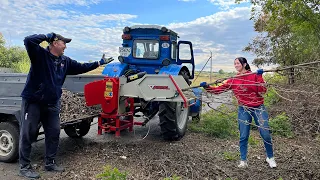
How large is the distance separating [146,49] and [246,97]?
3.53 metres

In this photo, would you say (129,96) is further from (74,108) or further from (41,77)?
(41,77)

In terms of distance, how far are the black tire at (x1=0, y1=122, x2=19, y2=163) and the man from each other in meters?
0.42

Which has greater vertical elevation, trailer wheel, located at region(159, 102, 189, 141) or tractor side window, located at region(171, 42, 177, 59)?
tractor side window, located at region(171, 42, 177, 59)

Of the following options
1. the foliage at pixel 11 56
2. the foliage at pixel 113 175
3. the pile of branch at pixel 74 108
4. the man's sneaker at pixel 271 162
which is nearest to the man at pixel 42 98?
the pile of branch at pixel 74 108

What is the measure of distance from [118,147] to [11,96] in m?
2.10

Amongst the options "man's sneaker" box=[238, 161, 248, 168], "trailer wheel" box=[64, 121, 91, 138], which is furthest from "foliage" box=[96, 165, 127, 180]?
"trailer wheel" box=[64, 121, 91, 138]

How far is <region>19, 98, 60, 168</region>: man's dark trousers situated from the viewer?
4.97 meters

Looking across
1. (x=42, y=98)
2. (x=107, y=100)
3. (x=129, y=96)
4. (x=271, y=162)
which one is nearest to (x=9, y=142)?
(x=42, y=98)

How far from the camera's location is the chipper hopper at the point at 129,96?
18.7 ft

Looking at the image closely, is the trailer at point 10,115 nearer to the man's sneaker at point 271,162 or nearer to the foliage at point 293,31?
the man's sneaker at point 271,162

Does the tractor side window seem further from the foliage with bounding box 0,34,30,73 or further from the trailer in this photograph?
the foliage with bounding box 0,34,30,73

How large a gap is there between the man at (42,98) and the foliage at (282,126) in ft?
16.3

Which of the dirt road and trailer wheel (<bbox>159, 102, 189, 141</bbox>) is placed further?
trailer wheel (<bbox>159, 102, 189, 141</bbox>)

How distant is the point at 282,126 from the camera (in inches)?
311
